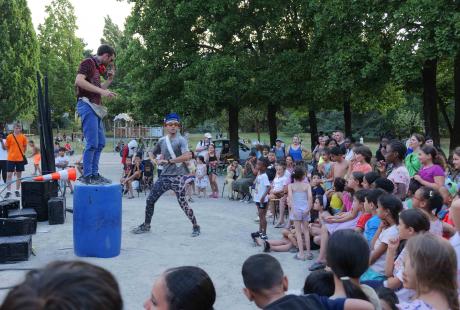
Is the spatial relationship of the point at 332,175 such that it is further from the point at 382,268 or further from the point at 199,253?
the point at 382,268

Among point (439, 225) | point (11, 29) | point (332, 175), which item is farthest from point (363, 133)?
point (439, 225)

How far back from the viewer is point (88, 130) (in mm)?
7039

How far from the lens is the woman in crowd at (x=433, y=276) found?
108 inches

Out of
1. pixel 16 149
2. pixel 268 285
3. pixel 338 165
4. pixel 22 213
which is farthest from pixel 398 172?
pixel 16 149

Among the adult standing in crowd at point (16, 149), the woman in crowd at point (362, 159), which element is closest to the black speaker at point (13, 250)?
the woman in crowd at point (362, 159)

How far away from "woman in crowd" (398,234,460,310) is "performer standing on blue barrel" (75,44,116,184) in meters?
5.13

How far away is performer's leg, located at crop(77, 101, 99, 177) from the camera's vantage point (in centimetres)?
700

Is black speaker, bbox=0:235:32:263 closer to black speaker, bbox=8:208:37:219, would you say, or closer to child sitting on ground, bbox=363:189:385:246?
black speaker, bbox=8:208:37:219

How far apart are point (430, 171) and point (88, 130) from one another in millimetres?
5214

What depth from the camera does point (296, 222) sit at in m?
7.38

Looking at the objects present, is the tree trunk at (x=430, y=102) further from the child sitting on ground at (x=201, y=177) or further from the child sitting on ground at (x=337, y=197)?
the child sitting on ground at (x=337, y=197)

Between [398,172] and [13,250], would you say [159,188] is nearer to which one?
[13,250]

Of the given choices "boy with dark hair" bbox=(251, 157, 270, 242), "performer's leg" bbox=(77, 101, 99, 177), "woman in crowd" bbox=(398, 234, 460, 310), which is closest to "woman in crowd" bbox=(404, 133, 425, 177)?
"boy with dark hair" bbox=(251, 157, 270, 242)

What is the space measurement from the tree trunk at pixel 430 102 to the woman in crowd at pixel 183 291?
16122mm
